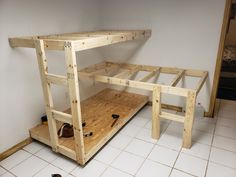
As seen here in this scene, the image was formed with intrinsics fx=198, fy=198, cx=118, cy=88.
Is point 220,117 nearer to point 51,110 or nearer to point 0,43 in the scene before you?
point 51,110

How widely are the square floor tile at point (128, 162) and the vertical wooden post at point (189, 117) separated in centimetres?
64

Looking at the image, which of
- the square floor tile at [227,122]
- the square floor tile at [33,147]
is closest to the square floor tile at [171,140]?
the square floor tile at [227,122]

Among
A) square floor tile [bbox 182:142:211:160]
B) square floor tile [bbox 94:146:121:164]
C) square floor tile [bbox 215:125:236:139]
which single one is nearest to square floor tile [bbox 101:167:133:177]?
square floor tile [bbox 94:146:121:164]

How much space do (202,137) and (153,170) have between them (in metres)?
1.01

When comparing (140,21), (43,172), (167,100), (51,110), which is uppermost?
(140,21)

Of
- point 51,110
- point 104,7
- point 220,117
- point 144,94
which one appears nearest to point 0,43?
point 51,110

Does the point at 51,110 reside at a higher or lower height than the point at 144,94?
higher

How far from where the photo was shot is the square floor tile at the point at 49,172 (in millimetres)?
2192

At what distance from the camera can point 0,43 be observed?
225cm

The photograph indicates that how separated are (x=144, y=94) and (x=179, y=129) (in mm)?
1087

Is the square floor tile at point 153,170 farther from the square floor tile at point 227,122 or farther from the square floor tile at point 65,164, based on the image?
the square floor tile at point 227,122

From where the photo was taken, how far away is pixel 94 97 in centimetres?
387

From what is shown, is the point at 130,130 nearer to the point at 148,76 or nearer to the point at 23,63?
the point at 148,76

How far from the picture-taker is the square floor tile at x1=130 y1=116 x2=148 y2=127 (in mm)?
3167
